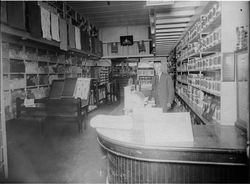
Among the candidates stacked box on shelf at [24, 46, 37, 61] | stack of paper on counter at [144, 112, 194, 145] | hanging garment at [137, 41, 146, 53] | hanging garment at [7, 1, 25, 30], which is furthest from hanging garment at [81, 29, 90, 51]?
stack of paper on counter at [144, 112, 194, 145]

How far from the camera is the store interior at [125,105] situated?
67.5 inches

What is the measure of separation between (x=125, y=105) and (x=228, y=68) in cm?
139

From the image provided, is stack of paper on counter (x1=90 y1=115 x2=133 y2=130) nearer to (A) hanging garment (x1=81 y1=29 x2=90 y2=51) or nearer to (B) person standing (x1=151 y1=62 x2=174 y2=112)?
(B) person standing (x1=151 y1=62 x2=174 y2=112)

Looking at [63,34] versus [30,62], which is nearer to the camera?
[30,62]

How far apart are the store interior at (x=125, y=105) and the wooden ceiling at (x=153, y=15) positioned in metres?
0.04

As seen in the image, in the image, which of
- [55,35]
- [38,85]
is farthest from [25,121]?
[55,35]

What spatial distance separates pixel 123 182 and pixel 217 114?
6.23 feet

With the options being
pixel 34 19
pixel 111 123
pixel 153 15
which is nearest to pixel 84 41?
pixel 34 19

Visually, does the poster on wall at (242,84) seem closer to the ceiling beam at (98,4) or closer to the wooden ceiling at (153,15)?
the wooden ceiling at (153,15)

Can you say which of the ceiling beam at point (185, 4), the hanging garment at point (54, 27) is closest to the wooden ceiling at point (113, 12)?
the hanging garment at point (54, 27)

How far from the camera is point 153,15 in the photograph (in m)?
4.91

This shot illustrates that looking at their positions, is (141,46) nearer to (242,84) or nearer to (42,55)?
(42,55)

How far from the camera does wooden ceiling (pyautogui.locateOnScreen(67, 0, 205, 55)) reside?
4332mm

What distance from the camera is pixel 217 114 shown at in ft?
10.4
